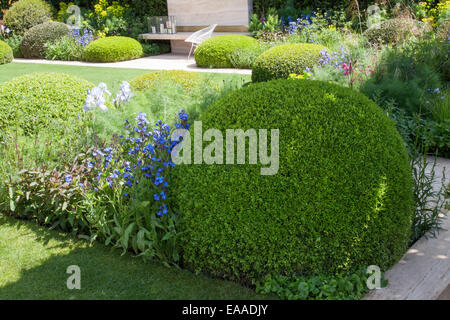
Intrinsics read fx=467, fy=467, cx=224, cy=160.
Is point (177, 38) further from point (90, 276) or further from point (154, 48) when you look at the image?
point (90, 276)

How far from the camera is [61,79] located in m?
5.44

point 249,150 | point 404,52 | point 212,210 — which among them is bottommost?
point 212,210

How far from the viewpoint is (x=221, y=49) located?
10.5 m

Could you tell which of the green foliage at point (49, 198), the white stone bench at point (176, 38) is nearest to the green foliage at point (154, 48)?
the white stone bench at point (176, 38)

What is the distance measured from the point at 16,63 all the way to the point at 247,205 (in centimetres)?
1219

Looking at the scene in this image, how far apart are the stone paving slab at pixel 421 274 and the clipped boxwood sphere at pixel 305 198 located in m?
0.10

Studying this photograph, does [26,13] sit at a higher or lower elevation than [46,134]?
higher

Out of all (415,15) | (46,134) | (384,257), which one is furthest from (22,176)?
(415,15)

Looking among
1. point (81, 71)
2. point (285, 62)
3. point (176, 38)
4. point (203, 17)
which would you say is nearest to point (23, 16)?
point (176, 38)

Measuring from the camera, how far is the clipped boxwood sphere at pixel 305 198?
267 centimetres

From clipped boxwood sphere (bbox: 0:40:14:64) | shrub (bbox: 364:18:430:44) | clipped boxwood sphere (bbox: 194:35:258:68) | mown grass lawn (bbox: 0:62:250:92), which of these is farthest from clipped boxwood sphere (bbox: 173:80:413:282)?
clipped boxwood sphere (bbox: 0:40:14:64)

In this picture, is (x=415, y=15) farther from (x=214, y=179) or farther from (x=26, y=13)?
(x=26, y=13)

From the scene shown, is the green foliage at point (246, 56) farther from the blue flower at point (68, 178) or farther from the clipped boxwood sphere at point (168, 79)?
the blue flower at point (68, 178)

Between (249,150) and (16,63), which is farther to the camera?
(16,63)
